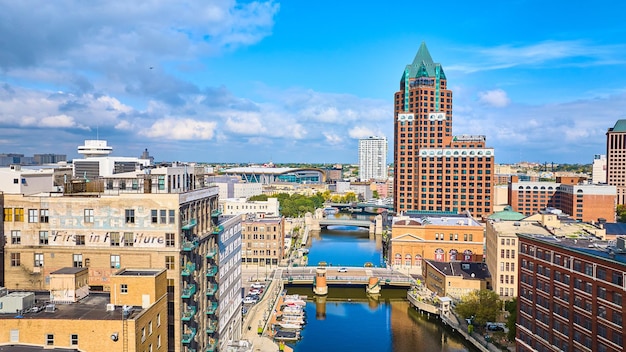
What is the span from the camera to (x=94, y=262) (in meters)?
42.5

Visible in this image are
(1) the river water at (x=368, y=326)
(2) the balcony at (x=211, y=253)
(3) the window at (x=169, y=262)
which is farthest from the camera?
(1) the river water at (x=368, y=326)

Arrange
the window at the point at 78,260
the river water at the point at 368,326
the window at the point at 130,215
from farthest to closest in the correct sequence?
the river water at the point at 368,326 → the window at the point at 78,260 → the window at the point at 130,215

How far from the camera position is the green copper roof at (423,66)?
172m

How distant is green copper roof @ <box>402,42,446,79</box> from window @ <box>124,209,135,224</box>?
469ft

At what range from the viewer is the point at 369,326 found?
85500mm

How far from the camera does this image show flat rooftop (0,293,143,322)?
31.1 meters

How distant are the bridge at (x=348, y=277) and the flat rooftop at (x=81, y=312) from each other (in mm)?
74550

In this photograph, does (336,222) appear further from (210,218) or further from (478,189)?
(210,218)

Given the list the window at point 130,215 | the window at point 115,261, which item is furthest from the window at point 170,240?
the window at point 115,261

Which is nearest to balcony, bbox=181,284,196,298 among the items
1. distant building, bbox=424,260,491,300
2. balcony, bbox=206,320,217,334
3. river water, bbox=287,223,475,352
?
balcony, bbox=206,320,217,334

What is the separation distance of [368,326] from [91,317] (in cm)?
6117

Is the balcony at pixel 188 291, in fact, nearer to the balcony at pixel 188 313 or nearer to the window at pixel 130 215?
the balcony at pixel 188 313

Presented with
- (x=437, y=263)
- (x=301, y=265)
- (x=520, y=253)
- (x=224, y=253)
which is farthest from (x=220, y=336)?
(x=301, y=265)

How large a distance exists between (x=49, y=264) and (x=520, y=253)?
5053cm
